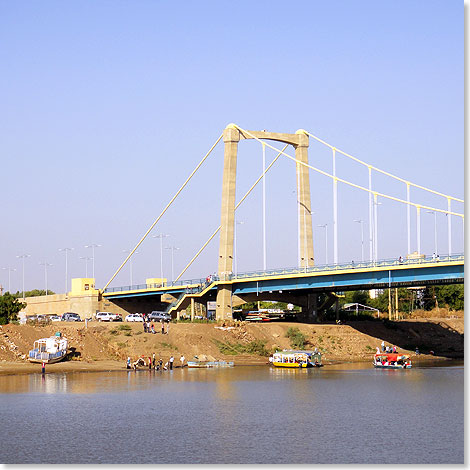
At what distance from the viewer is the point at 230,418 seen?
65500 mm

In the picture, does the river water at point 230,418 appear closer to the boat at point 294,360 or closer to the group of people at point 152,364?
the group of people at point 152,364

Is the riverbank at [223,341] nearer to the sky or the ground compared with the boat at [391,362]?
nearer to the sky

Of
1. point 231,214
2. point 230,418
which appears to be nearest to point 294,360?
point 231,214

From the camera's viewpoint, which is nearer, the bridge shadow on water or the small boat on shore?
the small boat on shore

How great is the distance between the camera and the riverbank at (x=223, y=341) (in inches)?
3964

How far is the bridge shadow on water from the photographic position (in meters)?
131

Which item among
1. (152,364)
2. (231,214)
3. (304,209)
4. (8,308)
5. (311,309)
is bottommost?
(152,364)

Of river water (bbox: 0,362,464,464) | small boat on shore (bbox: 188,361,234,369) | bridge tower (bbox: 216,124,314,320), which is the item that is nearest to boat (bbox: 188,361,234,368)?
small boat on shore (bbox: 188,361,234,369)

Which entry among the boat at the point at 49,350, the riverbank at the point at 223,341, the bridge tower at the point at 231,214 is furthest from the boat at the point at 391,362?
the boat at the point at 49,350

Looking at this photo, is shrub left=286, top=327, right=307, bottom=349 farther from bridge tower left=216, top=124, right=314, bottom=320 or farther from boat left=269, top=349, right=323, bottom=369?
boat left=269, top=349, right=323, bottom=369

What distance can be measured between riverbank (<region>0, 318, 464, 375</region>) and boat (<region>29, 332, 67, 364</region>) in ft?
2.95

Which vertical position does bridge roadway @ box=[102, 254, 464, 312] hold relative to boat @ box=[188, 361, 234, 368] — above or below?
above

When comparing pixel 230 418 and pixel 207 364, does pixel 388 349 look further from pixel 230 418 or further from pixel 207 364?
pixel 230 418

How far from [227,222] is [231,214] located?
1.22 metres
